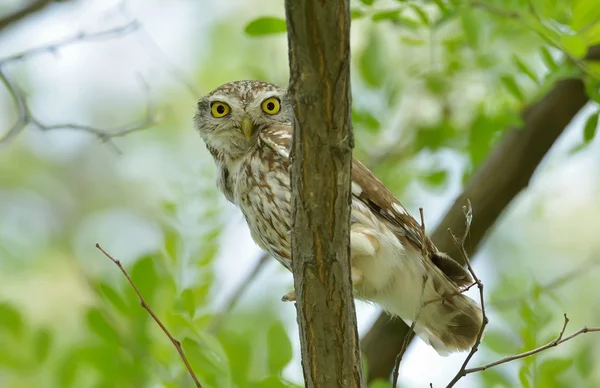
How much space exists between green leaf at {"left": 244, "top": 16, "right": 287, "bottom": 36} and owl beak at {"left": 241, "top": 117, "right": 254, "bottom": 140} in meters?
0.53

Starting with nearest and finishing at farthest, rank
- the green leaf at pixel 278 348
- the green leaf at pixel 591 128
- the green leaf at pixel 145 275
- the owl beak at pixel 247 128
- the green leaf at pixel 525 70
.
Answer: the green leaf at pixel 278 348 < the green leaf at pixel 145 275 < the green leaf at pixel 591 128 < the green leaf at pixel 525 70 < the owl beak at pixel 247 128

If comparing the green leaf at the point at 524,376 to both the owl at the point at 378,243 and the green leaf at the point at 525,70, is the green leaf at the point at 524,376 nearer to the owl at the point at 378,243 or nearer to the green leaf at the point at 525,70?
the owl at the point at 378,243

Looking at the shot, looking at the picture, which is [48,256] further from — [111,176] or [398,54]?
[398,54]

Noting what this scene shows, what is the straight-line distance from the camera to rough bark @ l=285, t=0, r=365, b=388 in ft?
7.82

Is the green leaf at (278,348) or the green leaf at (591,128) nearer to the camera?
the green leaf at (278,348)

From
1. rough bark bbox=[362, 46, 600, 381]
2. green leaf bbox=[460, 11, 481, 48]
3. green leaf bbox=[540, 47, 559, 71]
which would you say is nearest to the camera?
green leaf bbox=[540, 47, 559, 71]

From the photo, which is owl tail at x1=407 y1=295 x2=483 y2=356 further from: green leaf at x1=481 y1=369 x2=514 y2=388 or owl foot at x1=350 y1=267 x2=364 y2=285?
owl foot at x1=350 y1=267 x2=364 y2=285

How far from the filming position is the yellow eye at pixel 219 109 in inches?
183

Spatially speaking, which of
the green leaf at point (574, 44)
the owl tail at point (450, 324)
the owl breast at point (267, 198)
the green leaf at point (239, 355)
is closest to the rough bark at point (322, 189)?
the green leaf at point (239, 355)

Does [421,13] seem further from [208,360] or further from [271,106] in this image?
[208,360]

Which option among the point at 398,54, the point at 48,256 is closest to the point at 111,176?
the point at 48,256

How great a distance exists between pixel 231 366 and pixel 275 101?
1.72 meters

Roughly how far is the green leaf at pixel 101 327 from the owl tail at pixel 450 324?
1.51 m

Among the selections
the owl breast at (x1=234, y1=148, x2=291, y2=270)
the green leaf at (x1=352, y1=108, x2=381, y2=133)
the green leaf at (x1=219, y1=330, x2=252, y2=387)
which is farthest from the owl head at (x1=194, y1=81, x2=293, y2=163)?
the green leaf at (x1=219, y1=330, x2=252, y2=387)
